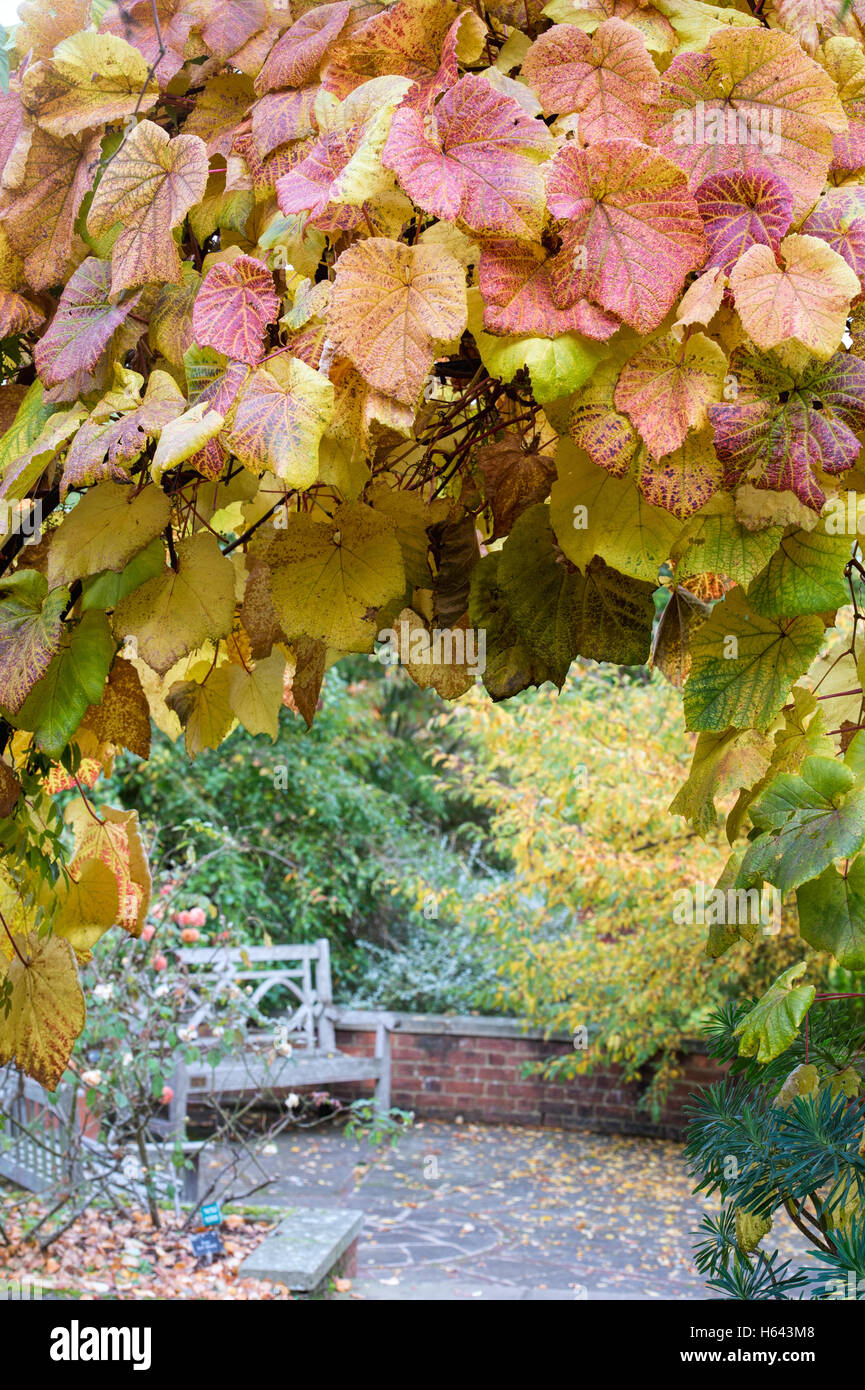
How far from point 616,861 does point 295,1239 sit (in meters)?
1.80

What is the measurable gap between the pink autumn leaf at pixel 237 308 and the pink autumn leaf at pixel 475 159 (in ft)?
0.33

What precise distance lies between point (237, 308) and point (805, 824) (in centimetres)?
45

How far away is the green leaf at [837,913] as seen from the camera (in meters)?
0.68

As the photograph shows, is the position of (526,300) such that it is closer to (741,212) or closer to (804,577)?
(741,212)

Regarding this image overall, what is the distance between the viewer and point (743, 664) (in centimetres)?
81

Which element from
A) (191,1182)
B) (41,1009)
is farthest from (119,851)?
(191,1182)

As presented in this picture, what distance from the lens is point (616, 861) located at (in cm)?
449

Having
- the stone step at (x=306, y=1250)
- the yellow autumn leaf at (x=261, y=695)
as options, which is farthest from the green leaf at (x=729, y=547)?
the stone step at (x=306, y=1250)

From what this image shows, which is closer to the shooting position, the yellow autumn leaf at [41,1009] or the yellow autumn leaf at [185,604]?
the yellow autumn leaf at [185,604]

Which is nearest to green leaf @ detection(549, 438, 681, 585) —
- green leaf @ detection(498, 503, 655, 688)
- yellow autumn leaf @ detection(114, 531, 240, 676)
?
green leaf @ detection(498, 503, 655, 688)

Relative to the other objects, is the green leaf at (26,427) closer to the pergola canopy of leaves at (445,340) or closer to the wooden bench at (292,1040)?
the pergola canopy of leaves at (445,340)

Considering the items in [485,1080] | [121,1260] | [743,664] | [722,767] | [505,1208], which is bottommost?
[485,1080]
